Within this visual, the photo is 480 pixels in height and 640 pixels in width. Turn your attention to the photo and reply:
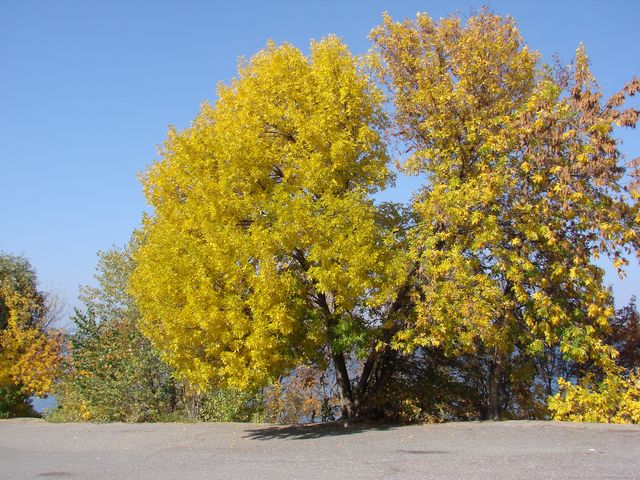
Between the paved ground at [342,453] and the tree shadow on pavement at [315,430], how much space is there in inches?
0.9

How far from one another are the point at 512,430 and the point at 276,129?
24.2 feet

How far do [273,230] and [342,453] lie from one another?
388 cm

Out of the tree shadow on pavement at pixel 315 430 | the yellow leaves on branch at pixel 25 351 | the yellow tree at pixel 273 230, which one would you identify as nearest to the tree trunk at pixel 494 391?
the tree shadow on pavement at pixel 315 430

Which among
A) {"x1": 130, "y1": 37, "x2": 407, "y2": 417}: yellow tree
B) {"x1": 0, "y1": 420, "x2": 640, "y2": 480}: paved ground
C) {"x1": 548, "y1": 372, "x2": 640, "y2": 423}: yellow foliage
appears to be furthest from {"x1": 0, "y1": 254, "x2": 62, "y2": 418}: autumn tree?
{"x1": 548, "y1": 372, "x2": 640, "y2": 423}: yellow foliage

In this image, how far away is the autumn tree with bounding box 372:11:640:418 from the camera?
966 cm

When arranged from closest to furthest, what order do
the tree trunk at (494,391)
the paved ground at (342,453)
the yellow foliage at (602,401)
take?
the paved ground at (342,453), the yellow foliage at (602,401), the tree trunk at (494,391)

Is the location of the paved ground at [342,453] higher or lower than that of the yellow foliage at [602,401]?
lower

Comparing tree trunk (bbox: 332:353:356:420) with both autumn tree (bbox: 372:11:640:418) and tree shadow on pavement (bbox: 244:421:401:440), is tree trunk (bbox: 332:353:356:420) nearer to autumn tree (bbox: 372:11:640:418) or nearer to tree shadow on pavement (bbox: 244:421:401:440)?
tree shadow on pavement (bbox: 244:421:401:440)

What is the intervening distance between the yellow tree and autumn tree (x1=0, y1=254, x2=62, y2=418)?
1028cm

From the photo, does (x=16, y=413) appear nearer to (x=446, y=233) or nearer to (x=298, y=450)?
(x=298, y=450)

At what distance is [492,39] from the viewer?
A: 1156 cm

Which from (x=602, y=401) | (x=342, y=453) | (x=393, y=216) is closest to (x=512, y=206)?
(x=393, y=216)

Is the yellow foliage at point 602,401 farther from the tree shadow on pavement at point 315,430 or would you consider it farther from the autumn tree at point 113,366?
the autumn tree at point 113,366

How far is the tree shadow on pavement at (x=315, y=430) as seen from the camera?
34.6 ft
